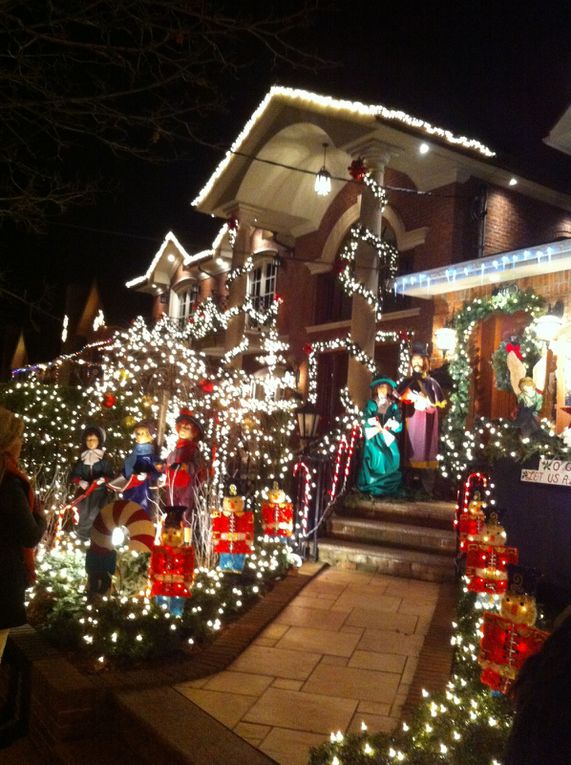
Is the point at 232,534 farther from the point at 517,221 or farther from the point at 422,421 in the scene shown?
the point at 517,221

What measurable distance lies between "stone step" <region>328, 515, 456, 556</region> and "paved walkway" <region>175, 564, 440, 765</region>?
0.97 metres

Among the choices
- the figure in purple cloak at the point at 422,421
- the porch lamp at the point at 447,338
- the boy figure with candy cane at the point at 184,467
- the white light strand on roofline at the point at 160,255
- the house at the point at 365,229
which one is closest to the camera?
the boy figure with candy cane at the point at 184,467

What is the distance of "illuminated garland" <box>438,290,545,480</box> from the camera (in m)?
10.3

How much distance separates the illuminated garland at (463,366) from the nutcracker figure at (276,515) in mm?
3427

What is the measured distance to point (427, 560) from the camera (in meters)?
7.38

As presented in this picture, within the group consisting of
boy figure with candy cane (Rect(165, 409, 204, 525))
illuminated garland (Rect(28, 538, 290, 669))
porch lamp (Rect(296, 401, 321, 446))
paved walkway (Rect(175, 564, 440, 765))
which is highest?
porch lamp (Rect(296, 401, 321, 446))

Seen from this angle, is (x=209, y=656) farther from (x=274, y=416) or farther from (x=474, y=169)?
(x=474, y=169)

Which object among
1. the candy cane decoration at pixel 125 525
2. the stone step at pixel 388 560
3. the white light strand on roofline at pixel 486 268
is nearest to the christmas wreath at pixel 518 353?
the white light strand on roofline at pixel 486 268

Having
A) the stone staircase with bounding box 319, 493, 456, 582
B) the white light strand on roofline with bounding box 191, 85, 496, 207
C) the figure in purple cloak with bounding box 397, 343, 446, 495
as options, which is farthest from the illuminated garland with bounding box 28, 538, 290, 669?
the white light strand on roofline with bounding box 191, 85, 496, 207

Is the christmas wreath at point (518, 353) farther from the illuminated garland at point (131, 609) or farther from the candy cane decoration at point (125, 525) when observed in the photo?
the candy cane decoration at point (125, 525)

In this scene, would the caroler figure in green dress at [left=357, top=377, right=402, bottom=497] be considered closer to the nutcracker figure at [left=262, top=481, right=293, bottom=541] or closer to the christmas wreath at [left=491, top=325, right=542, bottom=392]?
the christmas wreath at [left=491, top=325, right=542, bottom=392]

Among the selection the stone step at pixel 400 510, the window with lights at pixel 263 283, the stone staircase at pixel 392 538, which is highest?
the window with lights at pixel 263 283

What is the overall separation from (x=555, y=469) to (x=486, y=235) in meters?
7.50

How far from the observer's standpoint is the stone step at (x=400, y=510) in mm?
8438
